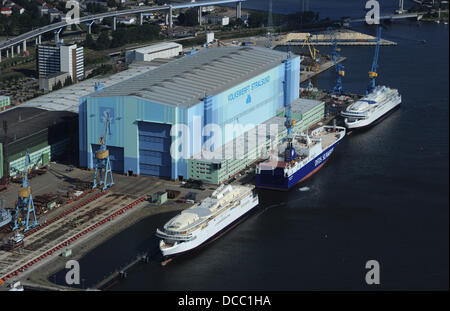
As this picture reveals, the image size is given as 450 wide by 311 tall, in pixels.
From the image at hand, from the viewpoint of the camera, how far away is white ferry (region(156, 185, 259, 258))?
36906 millimetres

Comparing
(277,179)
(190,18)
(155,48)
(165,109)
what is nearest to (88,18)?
(190,18)

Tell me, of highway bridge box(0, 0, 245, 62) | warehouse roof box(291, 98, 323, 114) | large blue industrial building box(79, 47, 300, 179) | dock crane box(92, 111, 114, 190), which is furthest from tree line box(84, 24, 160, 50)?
dock crane box(92, 111, 114, 190)

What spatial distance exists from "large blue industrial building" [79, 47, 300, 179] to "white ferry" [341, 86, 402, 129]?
256 inches

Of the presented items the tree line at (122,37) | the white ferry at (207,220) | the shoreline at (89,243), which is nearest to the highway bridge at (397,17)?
the tree line at (122,37)

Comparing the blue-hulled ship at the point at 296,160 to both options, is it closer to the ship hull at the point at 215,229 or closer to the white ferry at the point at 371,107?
the ship hull at the point at 215,229

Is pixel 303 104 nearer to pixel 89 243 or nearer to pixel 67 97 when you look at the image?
pixel 67 97

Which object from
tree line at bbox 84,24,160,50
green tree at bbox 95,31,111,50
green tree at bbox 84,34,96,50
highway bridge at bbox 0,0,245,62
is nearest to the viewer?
highway bridge at bbox 0,0,245,62

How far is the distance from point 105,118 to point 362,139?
59.3ft

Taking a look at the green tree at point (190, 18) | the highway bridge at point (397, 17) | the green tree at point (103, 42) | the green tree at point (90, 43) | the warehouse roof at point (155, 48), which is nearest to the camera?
the warehouse roof at point (155, 48)

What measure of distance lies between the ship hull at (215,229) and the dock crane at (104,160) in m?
8.08

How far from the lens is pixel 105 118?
152 ft

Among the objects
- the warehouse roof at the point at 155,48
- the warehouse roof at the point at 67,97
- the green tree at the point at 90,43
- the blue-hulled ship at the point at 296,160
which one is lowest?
the blue-hulled ship at the point at 296,160

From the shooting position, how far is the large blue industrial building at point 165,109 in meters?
45.8

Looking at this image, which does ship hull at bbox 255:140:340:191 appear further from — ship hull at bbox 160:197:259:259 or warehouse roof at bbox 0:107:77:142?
warehouse roof at bbox 0:107:77:142
